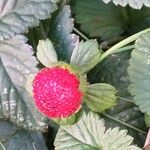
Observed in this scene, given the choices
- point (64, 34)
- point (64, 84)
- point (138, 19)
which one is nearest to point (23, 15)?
point (64, 34)

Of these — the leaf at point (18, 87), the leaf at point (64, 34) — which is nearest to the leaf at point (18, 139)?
the leaf at point (18, 87)

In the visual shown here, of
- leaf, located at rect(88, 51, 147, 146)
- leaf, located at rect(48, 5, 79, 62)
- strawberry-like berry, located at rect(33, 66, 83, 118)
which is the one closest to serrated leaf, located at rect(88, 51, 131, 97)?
leaf, located at rect(88, 51, 147, 146)

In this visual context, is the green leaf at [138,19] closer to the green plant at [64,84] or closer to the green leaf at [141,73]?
the green plant at [64,84]

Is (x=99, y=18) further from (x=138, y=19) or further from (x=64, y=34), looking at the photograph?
(x=64, y=34)

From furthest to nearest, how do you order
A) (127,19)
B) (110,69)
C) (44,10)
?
(127,19) → (110,69) → (44,10)

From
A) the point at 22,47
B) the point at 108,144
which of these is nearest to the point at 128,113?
the point at 108,144

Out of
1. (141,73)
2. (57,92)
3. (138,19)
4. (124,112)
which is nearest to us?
(57,92)

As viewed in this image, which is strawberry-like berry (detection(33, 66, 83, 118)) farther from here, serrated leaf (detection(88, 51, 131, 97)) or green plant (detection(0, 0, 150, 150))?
serrated leaf (detection(88, 51, 131, 97))

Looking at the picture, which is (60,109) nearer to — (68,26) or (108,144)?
(108,144)
